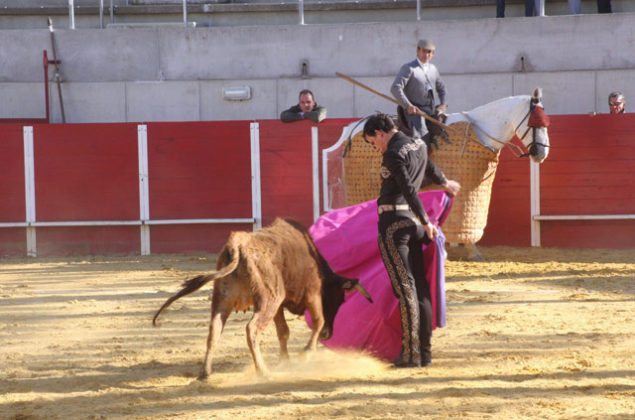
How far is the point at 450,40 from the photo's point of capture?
10.7 meters

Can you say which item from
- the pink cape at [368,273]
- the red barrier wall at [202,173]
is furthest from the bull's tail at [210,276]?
the red barrier wall at [202,173]

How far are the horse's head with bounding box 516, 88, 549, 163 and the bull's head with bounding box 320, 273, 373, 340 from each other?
139 inches

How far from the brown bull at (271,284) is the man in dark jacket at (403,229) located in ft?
0.84

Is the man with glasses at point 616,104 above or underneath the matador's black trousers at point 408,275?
above

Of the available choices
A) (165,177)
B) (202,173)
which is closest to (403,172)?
(202,173)

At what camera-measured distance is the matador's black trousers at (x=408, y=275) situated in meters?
4.12

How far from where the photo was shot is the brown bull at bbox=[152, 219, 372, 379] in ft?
12.7

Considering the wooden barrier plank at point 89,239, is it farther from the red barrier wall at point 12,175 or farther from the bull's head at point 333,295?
the bull's head at point 333,295

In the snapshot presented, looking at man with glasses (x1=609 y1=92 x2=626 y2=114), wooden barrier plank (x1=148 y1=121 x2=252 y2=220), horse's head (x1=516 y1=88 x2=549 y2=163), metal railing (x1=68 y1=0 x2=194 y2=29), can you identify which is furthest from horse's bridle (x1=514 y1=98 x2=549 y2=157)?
metal railing (x1=68 y1=0 x2=194 y2=29)

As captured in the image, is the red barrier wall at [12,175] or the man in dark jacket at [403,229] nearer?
the man in dark jacket at [403,229]

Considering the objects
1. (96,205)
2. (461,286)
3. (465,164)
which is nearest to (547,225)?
(465,164)

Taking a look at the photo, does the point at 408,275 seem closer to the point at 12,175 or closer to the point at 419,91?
the point at 419,91

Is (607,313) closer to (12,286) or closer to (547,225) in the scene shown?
(547,225)

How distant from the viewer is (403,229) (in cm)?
412
